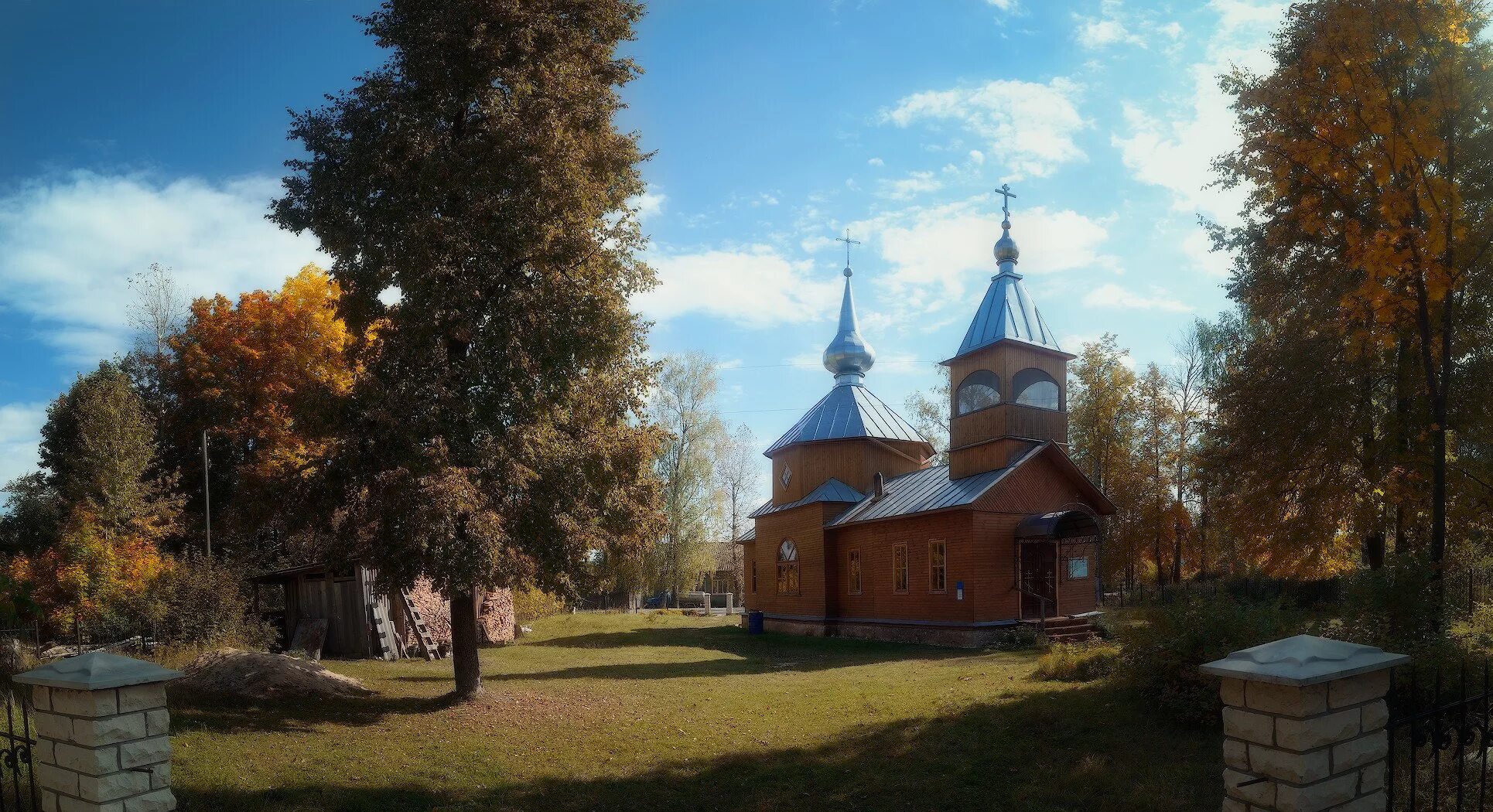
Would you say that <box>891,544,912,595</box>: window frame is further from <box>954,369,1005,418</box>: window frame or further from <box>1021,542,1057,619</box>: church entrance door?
<box>954,369,1005,418</box>: window frame

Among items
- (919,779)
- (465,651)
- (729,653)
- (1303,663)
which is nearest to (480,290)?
(465,651)

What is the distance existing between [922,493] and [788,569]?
22.3 feet

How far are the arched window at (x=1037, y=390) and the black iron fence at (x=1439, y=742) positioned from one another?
16228 mm

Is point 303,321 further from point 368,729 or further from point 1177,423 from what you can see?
point 1177,423

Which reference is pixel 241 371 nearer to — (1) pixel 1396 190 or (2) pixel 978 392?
(2) pixel 978 392

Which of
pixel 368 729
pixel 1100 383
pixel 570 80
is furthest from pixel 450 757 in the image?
pixel 1100 383

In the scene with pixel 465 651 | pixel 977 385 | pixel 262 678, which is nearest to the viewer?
pixel 262 678

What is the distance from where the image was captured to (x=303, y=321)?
31375mm

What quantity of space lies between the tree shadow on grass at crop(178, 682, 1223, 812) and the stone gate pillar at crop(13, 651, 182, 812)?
1733 millimetres

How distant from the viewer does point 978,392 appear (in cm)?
2497

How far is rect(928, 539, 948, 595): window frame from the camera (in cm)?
2264

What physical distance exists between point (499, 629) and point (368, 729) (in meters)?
14.2

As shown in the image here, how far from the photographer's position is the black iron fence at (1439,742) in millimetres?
4742

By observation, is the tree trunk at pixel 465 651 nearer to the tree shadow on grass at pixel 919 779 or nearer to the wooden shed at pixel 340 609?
the tree shadow on grass at pixel 919 779
